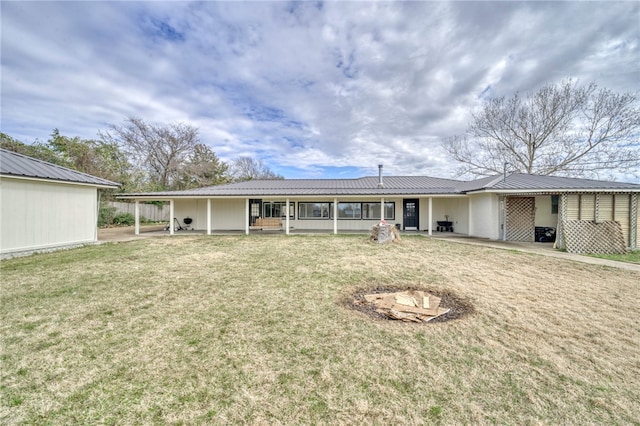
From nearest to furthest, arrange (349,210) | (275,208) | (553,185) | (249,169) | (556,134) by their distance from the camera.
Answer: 1. (553,185)
2. (349,210)
3. (275,208)
4. (556,134)
5. (249,169)

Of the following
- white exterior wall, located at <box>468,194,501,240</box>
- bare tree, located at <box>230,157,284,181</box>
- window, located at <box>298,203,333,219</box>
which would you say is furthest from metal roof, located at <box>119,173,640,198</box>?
bare tree, located at <box>230,157,284,181</box>

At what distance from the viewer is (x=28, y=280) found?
5539 millimetres

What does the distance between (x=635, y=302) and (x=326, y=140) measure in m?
19.7

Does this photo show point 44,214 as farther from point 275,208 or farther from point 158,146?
point 158,146

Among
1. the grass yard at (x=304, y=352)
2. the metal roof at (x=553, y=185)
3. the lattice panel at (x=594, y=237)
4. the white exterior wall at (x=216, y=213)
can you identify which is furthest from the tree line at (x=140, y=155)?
the lattice panel at (x=594, y=237)

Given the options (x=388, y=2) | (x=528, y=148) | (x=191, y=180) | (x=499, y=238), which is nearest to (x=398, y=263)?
(x=499, y=238)

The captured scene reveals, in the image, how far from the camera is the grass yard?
2053mm

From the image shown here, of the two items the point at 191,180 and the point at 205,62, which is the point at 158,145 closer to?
the point at 191,180

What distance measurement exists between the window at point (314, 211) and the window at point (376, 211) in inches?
82.2

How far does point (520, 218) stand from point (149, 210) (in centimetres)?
2472

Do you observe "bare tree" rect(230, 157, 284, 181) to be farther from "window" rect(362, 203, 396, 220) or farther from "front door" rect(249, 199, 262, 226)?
"window" rect(362, 203, 396, 220)

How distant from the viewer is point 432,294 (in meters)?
4.89

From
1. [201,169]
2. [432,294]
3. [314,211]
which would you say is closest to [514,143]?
[314,211]

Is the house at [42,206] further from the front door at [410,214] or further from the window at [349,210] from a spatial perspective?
the front door at [410,214]
